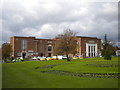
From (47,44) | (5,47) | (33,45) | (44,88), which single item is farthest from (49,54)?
(44,88)

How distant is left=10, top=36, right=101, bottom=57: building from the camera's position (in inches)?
2876

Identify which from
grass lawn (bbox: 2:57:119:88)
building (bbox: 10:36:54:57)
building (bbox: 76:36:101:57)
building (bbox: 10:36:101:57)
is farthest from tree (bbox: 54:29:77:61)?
building (bbox: 76:36:101:57)

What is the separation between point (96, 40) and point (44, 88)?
87.9 metres

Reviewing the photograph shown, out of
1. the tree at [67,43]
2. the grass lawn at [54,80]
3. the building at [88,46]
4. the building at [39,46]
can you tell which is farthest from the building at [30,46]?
the grass lawn at [54,80]

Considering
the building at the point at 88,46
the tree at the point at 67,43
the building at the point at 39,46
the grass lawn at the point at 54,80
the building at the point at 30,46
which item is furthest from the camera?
the building at the point at 88,46

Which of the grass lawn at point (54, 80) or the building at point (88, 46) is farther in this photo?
the building at point (88, 46)

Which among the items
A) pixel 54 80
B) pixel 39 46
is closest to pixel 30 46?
pixel 39 46

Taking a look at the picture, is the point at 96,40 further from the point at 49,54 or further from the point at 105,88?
the point at 105,88

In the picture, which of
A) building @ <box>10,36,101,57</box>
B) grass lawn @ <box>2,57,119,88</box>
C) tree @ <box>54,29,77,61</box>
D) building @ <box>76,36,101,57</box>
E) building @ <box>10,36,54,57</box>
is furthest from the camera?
building @ <box>76,36,101,57</box>

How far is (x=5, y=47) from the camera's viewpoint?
5612cm

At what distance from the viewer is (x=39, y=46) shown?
80.7 m

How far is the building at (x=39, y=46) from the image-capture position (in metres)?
73.0

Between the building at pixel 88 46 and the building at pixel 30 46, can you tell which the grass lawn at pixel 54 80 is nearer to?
the building at pixel 30 46

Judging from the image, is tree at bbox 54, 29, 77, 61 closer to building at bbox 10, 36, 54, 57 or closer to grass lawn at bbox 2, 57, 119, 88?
grass lawn at bbox 2, 57, 119, 88
